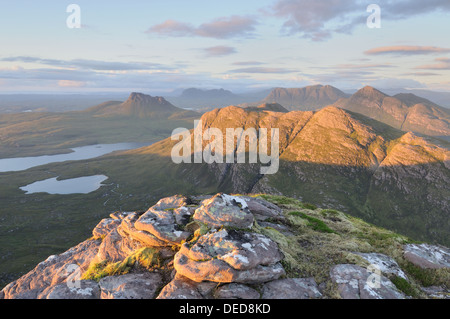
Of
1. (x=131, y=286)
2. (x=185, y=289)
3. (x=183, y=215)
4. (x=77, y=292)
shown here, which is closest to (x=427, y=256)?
(x=185, y=289)

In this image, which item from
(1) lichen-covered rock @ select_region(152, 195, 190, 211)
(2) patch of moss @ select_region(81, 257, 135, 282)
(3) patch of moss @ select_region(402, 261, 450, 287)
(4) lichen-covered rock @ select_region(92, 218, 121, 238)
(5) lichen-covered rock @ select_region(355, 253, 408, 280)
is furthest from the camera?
(4) lichen-covered rock @ select_region(92, 218, 121, 238)

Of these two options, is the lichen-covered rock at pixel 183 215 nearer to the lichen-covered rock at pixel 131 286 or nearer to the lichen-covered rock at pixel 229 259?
the lichen-covered rock at pixel 229 259

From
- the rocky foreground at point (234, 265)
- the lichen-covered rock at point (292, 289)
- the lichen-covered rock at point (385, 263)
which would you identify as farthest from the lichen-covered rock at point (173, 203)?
the lichen-covered rock at point (385, 263)

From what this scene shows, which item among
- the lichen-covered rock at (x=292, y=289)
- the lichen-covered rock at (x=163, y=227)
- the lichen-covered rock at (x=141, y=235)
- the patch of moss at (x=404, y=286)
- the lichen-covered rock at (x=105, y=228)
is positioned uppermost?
the lichen-covered rock at (x=163, y=227)

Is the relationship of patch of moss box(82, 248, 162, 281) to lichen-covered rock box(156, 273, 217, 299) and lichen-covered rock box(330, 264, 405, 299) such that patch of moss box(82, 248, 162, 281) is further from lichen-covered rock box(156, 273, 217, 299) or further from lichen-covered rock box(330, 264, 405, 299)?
lichen-covered rock box(330, 264, 405, 299)

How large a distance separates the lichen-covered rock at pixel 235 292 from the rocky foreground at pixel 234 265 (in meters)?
0.06

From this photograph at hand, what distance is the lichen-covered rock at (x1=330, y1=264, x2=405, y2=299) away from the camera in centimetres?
1461

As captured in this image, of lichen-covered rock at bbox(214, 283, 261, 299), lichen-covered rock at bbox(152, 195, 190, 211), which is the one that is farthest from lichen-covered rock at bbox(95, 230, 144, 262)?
lichen-covered rock at bbox(214, 283, 261, 299)

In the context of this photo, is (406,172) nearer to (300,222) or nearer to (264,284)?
(300,222)

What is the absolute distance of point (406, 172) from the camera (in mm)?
193125

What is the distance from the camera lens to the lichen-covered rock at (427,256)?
1903cm

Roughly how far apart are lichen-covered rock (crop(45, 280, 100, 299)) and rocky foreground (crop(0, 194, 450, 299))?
6cm
